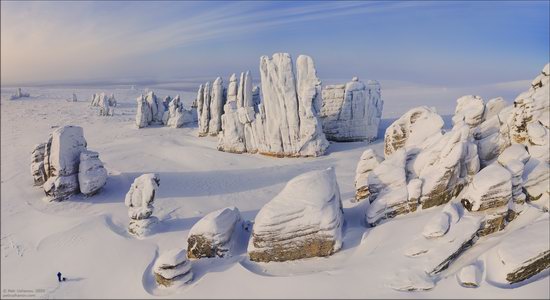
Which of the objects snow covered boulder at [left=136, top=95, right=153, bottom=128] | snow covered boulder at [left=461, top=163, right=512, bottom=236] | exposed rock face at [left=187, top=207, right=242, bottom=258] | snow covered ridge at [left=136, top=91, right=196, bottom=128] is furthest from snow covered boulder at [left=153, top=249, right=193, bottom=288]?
snow covered boulder at [left=136, top=95, right=153, bottom=128]

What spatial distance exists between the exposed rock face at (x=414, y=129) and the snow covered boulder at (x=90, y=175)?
1804 centimetres

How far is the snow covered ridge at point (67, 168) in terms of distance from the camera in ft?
73.4

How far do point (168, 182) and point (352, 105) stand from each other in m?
20.7

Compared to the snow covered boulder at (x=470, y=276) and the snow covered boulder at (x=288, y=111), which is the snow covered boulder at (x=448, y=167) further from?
the snow covered boulder at (x=288, y=111)

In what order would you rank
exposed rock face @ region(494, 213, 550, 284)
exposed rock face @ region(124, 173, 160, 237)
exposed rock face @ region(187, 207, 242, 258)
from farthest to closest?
exposed rock face @ region(124, 173, 160, 237)
exposed rock face @ region(187, 207, 242, 258)
exposed rock face @ region(494, 213, 550, 284)

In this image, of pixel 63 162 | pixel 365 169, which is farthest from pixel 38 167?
pixel 365 169

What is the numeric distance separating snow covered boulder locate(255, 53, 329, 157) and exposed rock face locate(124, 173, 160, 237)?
51.0 ft

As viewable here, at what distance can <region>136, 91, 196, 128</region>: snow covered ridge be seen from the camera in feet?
160

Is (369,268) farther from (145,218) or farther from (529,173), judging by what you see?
(145,218)

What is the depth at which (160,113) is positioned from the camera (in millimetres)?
51688

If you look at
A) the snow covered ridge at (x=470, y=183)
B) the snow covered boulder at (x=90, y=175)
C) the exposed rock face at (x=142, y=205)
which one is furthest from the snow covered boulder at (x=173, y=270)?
the snow covered boulder at (x=90, y=175)

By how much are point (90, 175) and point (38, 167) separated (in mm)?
4327

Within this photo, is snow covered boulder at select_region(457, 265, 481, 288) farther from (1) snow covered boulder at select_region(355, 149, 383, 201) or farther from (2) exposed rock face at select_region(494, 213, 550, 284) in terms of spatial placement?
(1) snow covered boulder at select_region(355, 149, 383, 201)

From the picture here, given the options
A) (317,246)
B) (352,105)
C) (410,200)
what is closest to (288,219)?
(317,246)
